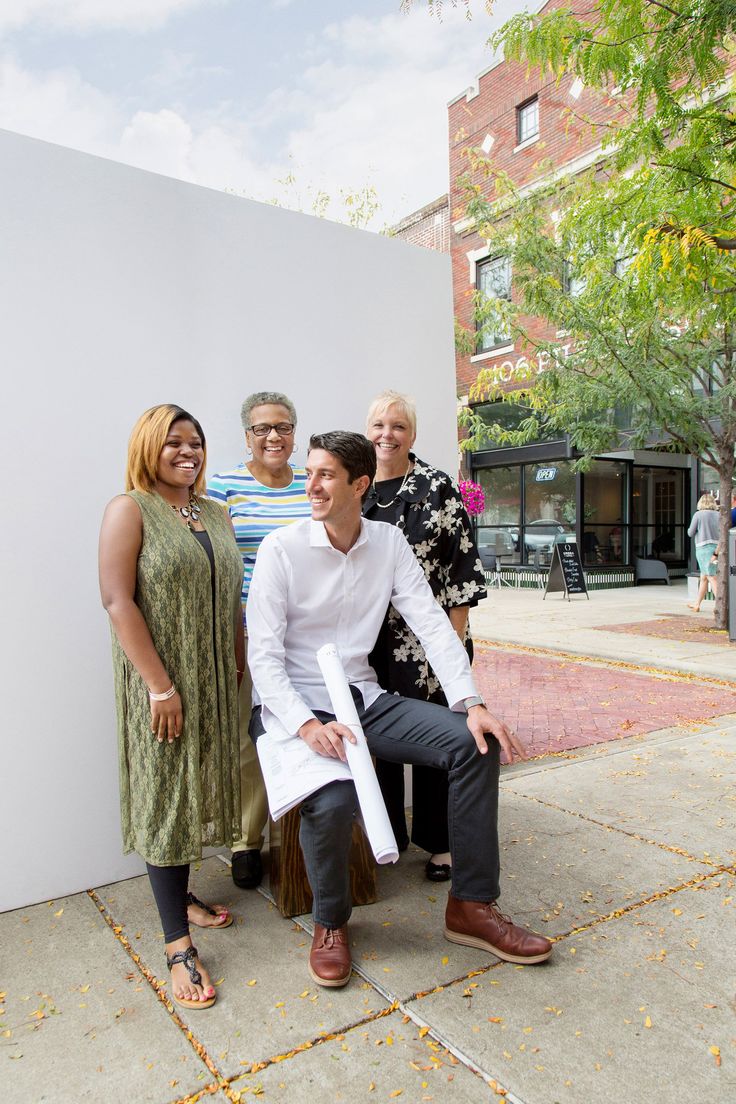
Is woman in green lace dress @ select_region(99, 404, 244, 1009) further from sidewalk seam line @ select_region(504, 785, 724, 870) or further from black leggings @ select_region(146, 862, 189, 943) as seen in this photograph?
sidewalk seam line @ select_region(504, 785, 724, 870)

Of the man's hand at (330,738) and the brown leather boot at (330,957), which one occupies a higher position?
the man's hand at (330,738)

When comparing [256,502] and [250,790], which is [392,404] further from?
[250,790]

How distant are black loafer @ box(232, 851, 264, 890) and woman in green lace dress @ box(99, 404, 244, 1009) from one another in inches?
19.2

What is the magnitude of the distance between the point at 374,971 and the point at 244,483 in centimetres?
187

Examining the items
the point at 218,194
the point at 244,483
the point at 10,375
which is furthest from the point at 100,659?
the point at 218,194

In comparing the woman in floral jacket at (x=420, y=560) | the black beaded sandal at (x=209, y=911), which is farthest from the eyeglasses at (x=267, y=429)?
the black beaded sandal at (x=209, y=911)

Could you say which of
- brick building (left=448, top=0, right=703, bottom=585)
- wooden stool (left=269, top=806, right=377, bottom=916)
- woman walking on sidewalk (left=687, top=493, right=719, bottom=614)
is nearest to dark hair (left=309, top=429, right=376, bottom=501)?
wooden stool (left=269, top=806, right=377, bottom=916)

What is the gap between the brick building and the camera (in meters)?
17.3

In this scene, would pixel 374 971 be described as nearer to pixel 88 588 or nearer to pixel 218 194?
pixel 88 588

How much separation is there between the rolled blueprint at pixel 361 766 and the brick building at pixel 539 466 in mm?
15161

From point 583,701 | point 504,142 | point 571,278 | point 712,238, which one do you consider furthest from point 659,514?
point 712,238

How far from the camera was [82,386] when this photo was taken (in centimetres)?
318

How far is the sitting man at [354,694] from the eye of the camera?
2543mm

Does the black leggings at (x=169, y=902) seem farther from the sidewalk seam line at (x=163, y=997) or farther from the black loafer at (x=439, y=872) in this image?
the black loafer at (x=439, y=872)
